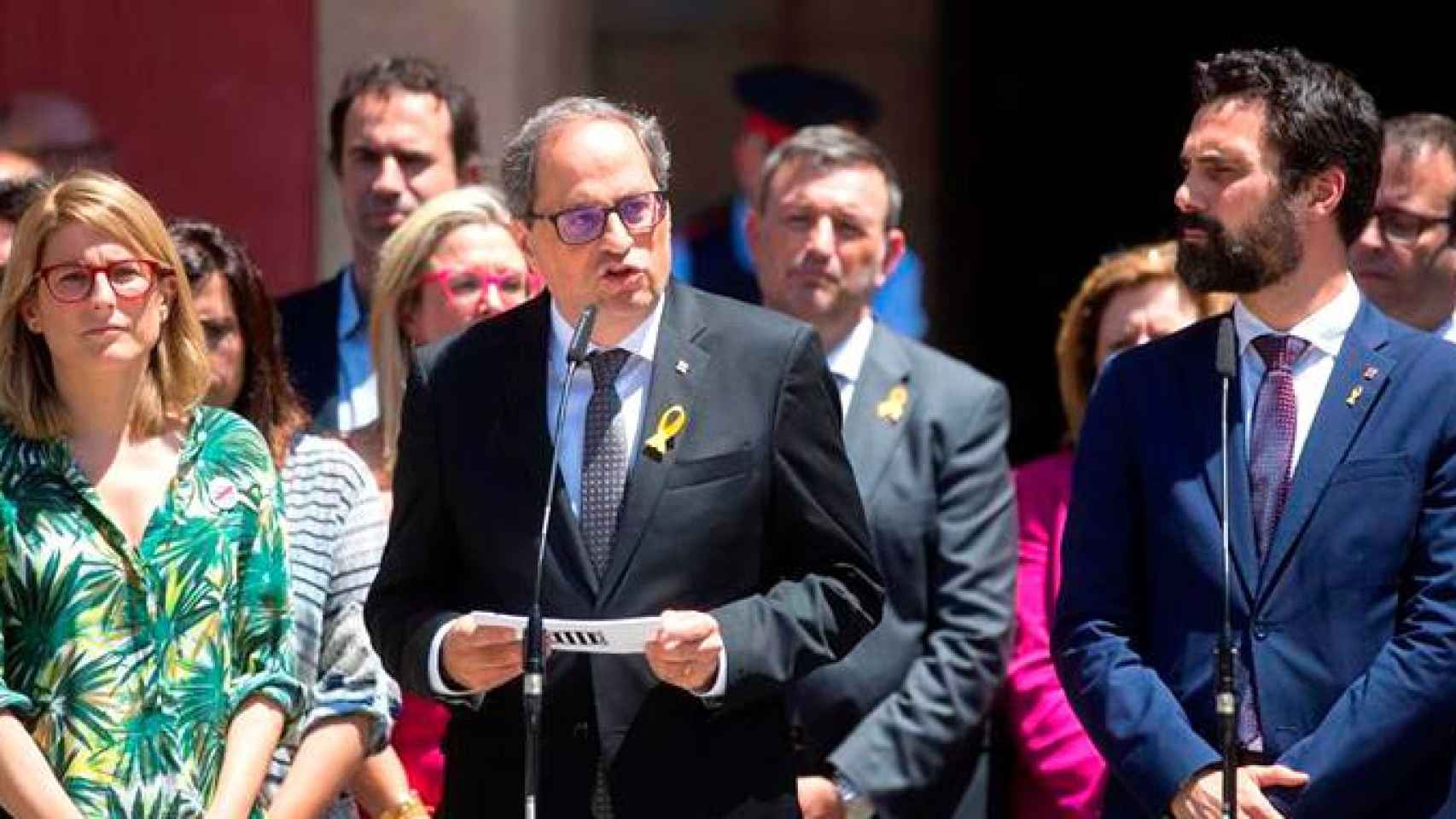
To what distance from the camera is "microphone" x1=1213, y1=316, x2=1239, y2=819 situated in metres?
5.54

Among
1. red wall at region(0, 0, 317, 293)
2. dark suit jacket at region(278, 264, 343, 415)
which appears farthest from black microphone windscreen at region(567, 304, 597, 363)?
red wall at region(0, 0, 317, 293)

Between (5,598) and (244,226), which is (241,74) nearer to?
(244,226)

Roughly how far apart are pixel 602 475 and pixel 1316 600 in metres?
1.23

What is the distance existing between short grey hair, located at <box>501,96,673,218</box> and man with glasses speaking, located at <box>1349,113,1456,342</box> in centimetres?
192

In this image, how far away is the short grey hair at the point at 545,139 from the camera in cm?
595

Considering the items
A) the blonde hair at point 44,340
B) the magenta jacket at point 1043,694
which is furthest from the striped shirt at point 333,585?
the magenta jacket at point 1043,694

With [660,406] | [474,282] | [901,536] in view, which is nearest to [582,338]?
[660,406]

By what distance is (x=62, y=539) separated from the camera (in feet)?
19.4

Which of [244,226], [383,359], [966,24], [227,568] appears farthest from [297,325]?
[966,24]

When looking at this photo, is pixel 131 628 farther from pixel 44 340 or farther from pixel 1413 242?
pixel 1413 242

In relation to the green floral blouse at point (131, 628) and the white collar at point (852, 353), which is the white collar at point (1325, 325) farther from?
the green floral blouse at point (131, 628)

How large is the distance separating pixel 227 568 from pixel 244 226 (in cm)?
346

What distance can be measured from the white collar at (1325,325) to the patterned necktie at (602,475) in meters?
1.14

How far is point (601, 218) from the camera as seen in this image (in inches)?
230
